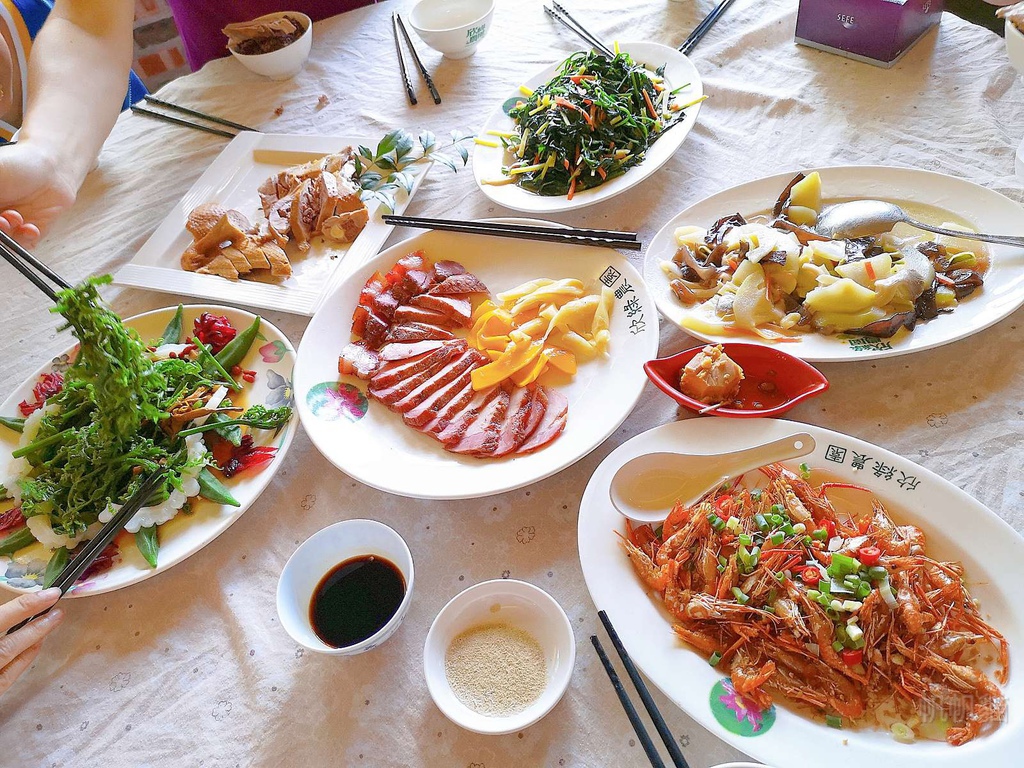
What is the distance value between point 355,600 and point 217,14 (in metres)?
2.67

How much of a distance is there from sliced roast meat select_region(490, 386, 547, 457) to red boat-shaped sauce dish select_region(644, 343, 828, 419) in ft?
0.86

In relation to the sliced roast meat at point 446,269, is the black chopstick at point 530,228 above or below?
above

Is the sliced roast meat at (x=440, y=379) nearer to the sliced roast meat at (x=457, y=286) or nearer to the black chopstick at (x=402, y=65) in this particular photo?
the sliced roast meat at (x=457, y=286)

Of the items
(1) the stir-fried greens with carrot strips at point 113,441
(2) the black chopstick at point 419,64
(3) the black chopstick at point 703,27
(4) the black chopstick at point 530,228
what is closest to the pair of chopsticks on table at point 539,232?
(4) the black chopstick at point 530,228

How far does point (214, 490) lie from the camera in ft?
4.66

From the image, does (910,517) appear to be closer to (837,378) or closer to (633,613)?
(837,378)

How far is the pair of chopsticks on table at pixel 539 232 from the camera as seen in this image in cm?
166

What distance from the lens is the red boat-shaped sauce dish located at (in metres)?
1.30

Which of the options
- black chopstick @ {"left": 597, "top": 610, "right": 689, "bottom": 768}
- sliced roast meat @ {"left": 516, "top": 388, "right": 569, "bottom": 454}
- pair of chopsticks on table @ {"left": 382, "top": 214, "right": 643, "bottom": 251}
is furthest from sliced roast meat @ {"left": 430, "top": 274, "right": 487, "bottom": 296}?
black chopstick @ {"left": 597, "top": 610, "right": 689, "bottom": 768}

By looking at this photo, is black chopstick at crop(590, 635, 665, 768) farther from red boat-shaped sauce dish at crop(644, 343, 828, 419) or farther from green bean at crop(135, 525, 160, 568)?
green bean at crop(135, 525, 160, 568)

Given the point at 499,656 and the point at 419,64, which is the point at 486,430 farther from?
the point at 419,64

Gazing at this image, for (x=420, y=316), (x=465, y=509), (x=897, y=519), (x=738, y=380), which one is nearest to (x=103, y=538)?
(x=465, y=509)

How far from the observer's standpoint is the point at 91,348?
4.42 feet

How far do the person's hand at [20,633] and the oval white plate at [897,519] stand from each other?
1.04 metres
